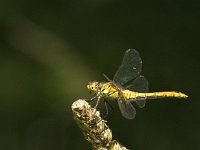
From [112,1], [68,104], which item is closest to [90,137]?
[68,104]

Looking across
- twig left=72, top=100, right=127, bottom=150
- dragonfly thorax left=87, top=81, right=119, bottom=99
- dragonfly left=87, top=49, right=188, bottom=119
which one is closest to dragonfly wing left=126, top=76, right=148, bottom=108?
dragonfly left=87, top=49, right=188, bottom=119

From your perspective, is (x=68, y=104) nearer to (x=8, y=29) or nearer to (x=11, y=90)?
(x=11, y=90)

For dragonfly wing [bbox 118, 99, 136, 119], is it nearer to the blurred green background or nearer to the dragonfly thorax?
the dragonfly thorax

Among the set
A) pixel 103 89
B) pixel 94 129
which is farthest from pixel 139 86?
pixel 94 129

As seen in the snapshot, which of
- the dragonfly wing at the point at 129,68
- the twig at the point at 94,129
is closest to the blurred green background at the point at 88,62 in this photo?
the dragonfly wing at the point at 129,68

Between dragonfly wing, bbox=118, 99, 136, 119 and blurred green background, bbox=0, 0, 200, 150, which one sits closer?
dragonfly wing, bbox=118, 99, 136, 119

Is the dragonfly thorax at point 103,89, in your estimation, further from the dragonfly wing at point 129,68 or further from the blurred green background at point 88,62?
the blurred green background at point 88,62

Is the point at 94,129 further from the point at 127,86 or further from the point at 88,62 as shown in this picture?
the point at 88,62
